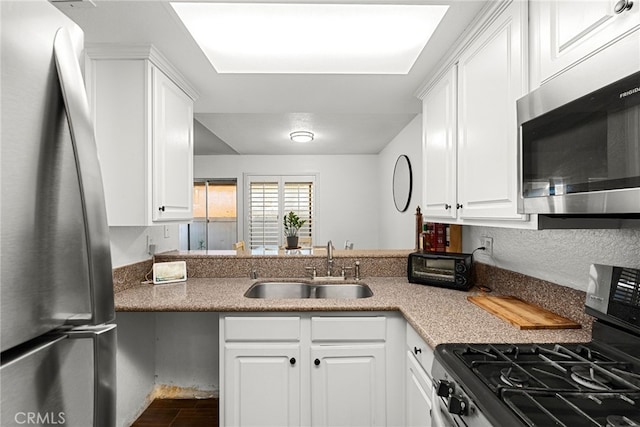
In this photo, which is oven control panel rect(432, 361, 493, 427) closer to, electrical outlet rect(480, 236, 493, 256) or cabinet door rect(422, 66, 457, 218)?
cabinet door rect(422, 66, 457, 218)

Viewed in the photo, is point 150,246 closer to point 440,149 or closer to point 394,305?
point 394,305

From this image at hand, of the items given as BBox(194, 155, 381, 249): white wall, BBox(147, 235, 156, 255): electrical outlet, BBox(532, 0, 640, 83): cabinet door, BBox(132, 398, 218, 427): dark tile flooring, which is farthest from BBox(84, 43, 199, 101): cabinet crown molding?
BBox(194, 155, 381, 249): white wall

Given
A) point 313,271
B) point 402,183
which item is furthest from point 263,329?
point 402,183

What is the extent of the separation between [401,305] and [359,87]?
1.40 meters

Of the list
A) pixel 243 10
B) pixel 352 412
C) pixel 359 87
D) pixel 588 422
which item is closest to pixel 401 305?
pixel 352 412

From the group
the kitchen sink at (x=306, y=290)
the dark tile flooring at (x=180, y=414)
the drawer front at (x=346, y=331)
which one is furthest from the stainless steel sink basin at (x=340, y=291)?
the dark tile flooring at (x=180, y=414)

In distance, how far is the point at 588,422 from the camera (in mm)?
733

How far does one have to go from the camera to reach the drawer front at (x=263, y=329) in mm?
1779

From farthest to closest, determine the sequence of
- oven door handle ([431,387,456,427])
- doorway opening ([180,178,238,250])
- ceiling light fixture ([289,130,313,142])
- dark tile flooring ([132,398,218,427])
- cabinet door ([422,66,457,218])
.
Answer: doorway opening ([180,178,238,250]) < ceiling light fixture ([289,130,313,142]) < dark tile flooring ([132,398,218,427]) < cabinet door ([422,66,457,218]) < oven door handle ([431,387,456,427])

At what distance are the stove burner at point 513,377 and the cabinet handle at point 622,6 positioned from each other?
96 centimetres

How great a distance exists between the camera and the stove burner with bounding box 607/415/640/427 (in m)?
0.71

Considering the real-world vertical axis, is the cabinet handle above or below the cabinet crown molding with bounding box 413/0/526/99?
below

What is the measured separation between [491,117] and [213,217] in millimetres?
5195

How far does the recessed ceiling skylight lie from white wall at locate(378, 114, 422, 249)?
1592 mm
